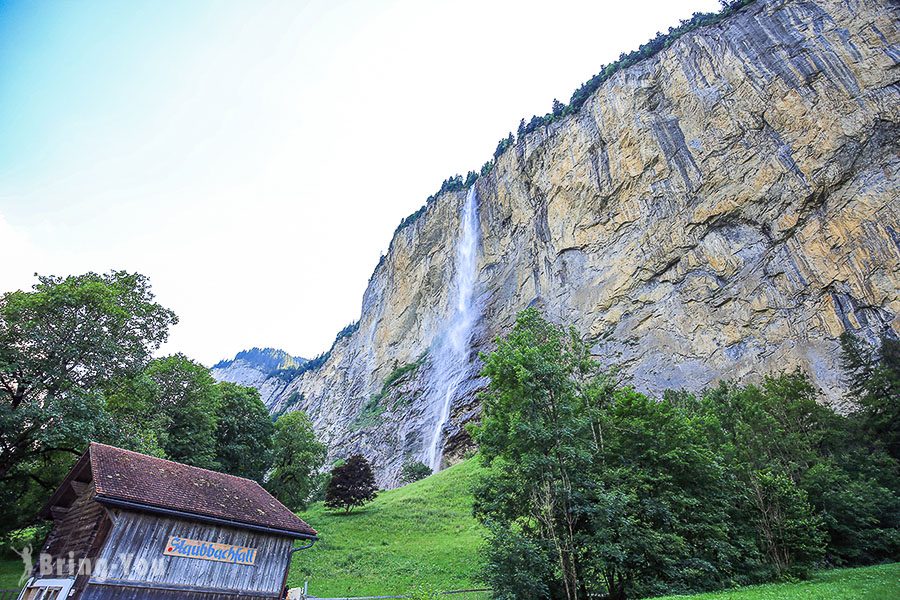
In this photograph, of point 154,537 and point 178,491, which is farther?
point 178,491

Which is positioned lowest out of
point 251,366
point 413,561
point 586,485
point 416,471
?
point 413,561

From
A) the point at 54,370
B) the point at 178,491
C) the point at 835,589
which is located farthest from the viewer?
the point at 54,370

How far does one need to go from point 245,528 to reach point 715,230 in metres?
46.4

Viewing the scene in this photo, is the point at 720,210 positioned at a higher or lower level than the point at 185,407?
higher

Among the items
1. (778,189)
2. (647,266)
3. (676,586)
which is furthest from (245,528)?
(778,189)

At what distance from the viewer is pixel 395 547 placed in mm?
24781

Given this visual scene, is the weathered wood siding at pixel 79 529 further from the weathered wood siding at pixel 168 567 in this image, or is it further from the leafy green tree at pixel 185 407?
the leafy green tree at pixel 185 407

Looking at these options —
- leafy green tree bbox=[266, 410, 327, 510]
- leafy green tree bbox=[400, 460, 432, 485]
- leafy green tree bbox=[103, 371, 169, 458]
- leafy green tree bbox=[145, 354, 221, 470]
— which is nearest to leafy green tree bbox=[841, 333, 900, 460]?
leafy green tree bbox=[266, 410, 327, 510]

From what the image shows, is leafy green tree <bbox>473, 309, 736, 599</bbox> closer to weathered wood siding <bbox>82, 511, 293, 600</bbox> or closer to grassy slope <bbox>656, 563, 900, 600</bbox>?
grassy slope <bbox>656, 563, 900, 600</bbox>

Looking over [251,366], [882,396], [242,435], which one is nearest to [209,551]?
[242,435]

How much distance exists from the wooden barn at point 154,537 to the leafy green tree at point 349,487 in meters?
19.5

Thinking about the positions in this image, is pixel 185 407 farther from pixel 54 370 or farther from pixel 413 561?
pixel 413 561

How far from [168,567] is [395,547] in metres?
13.9

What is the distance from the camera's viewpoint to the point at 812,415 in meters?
26.6
